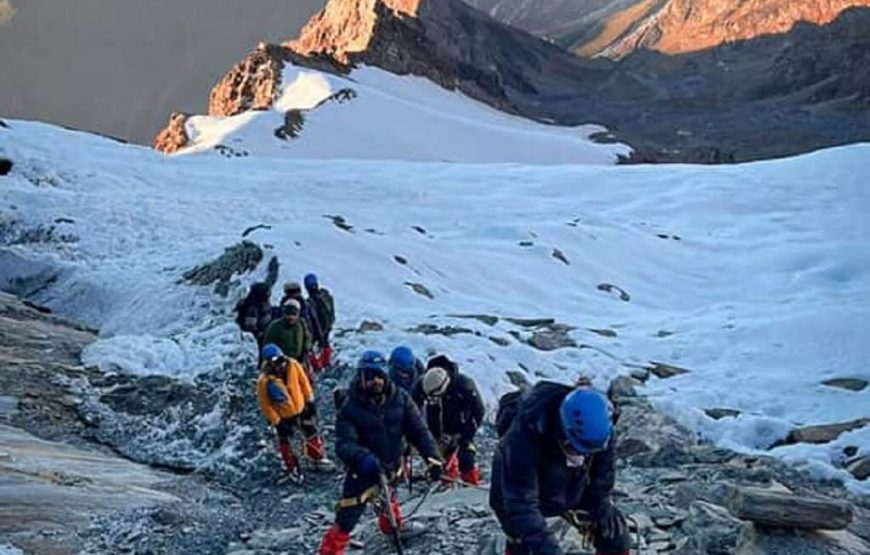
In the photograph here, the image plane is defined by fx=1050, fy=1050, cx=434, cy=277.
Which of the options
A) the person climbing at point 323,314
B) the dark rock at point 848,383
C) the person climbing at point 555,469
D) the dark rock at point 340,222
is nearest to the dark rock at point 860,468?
the dark rock at point 848,383

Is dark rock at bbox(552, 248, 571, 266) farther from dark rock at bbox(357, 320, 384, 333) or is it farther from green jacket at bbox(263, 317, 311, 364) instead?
green jacket at bbox(263, 317, 311, 364)

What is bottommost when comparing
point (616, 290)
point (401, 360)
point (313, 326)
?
point (401, 360)

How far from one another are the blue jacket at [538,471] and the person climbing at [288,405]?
17.5 ft

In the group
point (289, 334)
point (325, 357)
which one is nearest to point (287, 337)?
point (289, 334)

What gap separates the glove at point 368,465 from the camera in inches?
309

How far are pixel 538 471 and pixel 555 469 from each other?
102mm

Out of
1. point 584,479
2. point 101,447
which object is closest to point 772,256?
point 101,447

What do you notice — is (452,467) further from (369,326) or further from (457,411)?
(369,326)

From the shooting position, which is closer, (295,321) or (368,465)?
(368,465)

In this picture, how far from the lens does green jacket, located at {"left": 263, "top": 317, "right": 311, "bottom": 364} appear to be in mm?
12531

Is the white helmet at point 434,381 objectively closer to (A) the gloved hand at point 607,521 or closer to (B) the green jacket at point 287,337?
(B) the green jacket at point 287,337

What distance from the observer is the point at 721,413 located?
1368 centimetres

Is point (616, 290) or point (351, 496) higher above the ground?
point (616, 290)

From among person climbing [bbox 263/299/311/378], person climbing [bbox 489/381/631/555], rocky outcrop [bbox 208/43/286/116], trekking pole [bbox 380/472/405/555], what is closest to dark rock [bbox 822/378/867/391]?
person climbing [bbox 263/299/311/378]
